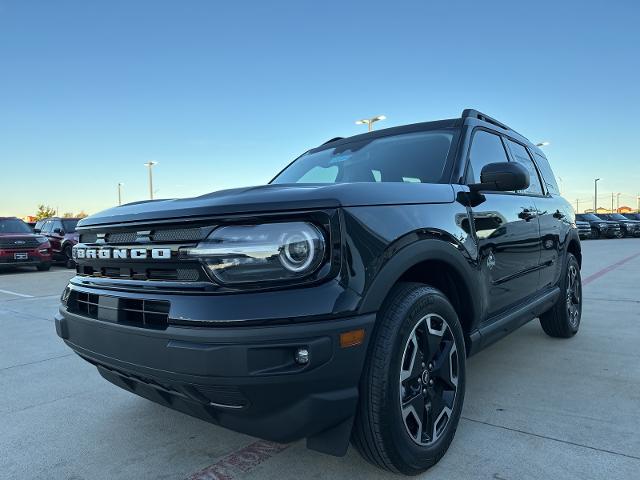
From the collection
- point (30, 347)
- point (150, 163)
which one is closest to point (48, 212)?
point (150, 163)

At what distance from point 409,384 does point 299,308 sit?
2.47 ft

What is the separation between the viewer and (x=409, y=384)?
218cm

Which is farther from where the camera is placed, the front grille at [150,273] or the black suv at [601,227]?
the black suv at [601,227]

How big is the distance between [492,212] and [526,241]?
0.65 metres

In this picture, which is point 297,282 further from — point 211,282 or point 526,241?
point 526,241

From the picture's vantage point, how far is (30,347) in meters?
4.74

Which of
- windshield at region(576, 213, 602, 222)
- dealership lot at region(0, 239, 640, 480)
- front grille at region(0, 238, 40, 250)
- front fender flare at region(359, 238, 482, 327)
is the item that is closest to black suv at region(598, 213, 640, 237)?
windshield at region(576, 213, 602, 222)

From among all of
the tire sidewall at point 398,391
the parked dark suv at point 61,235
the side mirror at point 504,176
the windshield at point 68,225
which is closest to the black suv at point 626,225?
the windshield at point 68,225

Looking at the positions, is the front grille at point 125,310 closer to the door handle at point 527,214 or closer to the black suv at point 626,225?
the door handle at point 527,214

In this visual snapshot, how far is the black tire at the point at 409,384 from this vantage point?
6.41 feet

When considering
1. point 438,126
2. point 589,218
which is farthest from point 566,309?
point 589,218

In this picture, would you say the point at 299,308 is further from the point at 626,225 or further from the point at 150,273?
the point at 626,225

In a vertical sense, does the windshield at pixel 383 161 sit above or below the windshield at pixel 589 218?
below

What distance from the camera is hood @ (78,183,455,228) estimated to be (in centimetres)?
185
